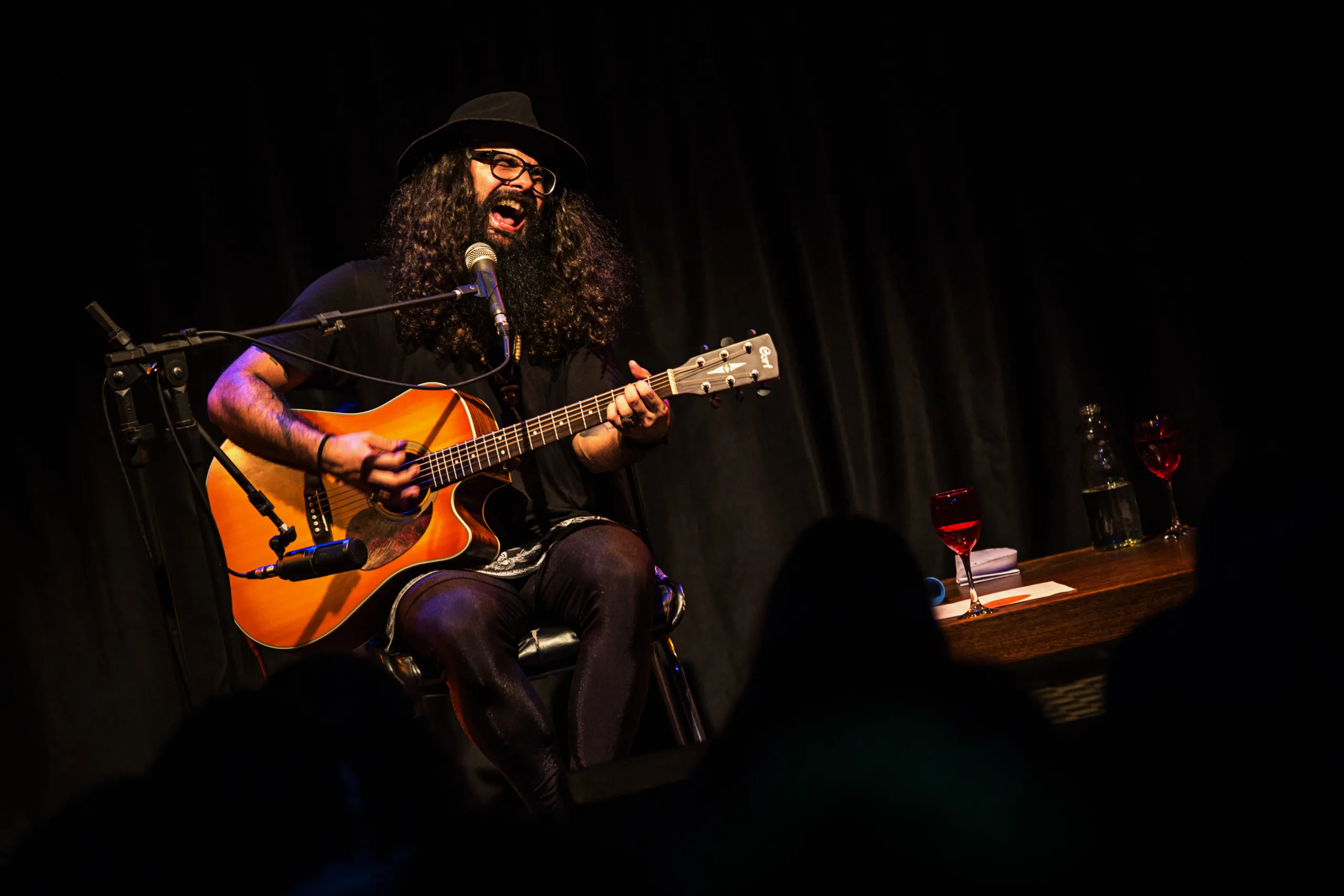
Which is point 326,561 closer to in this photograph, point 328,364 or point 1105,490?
point 328,364

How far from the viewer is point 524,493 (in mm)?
2361

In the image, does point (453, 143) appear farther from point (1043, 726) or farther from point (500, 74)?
point (1043, 726)

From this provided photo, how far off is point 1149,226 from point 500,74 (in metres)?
2.23

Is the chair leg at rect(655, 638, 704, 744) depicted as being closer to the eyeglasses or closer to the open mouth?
the open mouth

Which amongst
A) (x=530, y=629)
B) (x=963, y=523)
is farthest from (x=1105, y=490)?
(x=530, y=629)

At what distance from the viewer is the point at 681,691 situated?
7.86 feet

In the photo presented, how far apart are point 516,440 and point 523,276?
0.53m

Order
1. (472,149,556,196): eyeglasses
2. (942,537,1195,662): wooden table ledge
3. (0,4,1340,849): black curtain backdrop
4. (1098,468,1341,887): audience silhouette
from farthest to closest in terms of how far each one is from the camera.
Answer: (0,4,1340,849): black curtain backdrop → (472,149,556,196): eyeglasses → (942,537,1195,662): wooden table ledge → (1098,468,1341,887): audience silhouette

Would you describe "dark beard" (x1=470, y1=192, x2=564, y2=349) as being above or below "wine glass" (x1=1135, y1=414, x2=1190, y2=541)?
above

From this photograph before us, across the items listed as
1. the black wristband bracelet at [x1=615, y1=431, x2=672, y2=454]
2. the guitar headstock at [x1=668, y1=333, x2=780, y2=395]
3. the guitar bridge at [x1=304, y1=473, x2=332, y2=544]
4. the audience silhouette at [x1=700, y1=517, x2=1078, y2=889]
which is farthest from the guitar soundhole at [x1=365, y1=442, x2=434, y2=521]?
the audience silhouette at [x1=700, y1=517, x2=1078, y2=889]

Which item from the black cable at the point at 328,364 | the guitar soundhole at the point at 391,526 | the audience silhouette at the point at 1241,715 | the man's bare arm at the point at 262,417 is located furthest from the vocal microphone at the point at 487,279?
the audience silhouette at the point at 1241,715

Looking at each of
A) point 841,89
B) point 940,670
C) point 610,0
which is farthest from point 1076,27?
point 940,670

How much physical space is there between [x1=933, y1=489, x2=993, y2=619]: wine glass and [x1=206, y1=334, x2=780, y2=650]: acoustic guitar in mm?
492

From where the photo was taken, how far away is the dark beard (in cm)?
249
